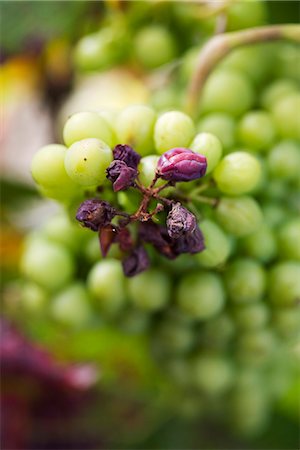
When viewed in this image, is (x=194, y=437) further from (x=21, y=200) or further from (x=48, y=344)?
(x=21, y=200)

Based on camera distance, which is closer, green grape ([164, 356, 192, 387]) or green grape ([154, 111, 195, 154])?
green grape ([154, 111, 195, 154])

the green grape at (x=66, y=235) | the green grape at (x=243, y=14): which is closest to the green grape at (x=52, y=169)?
the green grape at (x=66, y=235)

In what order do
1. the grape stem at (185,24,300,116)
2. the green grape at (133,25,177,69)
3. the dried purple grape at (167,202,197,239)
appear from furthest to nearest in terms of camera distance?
the green grape at (133,25,177,69) → the grape stem at (185,24,300,116) → the dried purple grape at (167,202,197,239)

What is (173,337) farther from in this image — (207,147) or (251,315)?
(207,147)

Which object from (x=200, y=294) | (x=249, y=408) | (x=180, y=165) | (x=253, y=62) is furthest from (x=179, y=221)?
(x=249, y=408)

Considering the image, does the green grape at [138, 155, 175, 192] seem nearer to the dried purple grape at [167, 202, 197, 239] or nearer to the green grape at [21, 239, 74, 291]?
the dried purple grape at [167, 202, 197, 239]

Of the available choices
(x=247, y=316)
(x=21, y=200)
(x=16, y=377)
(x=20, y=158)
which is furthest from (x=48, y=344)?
(x=20, y=158)

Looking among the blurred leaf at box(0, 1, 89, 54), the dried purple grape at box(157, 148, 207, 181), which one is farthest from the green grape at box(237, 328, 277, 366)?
the blurred leaf at box(0, 1, 89, 54)
